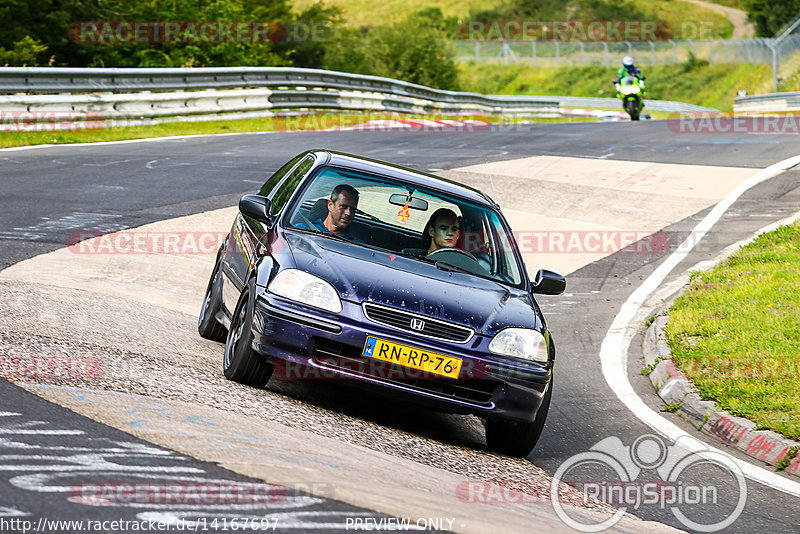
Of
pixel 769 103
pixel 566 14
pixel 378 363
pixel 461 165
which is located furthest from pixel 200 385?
pixel 566 14

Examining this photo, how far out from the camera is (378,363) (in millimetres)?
5902

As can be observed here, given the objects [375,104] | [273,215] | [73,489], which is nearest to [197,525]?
[73,489]

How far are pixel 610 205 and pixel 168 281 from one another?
8.22m

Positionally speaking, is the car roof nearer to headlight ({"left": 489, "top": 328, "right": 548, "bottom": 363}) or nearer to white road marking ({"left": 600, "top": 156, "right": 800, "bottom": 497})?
headlight ({"left": 489, "top": 328, "right": 548, "bottom": 363})

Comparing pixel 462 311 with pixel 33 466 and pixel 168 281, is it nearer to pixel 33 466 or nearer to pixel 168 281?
pixel 33 466

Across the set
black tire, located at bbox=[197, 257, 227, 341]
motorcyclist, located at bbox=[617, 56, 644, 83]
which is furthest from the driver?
motorcyclist, located at bbox=[617, 56, 644, 83]

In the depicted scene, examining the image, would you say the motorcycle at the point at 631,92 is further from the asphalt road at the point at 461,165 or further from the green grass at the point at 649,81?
the green grass at the point at 649,81

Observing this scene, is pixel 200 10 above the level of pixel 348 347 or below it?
above

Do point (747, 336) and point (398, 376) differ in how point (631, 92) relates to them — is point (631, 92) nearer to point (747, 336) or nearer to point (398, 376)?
point (747, 336)

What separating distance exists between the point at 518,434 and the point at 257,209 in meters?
2.32

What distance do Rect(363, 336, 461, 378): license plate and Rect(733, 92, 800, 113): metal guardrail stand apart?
32681mm

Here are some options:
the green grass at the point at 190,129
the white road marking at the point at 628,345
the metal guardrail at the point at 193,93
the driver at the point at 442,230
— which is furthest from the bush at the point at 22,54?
the driver at the point at 442,230

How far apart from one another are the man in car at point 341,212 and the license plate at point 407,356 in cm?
128

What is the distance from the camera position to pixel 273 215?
7.19 m
